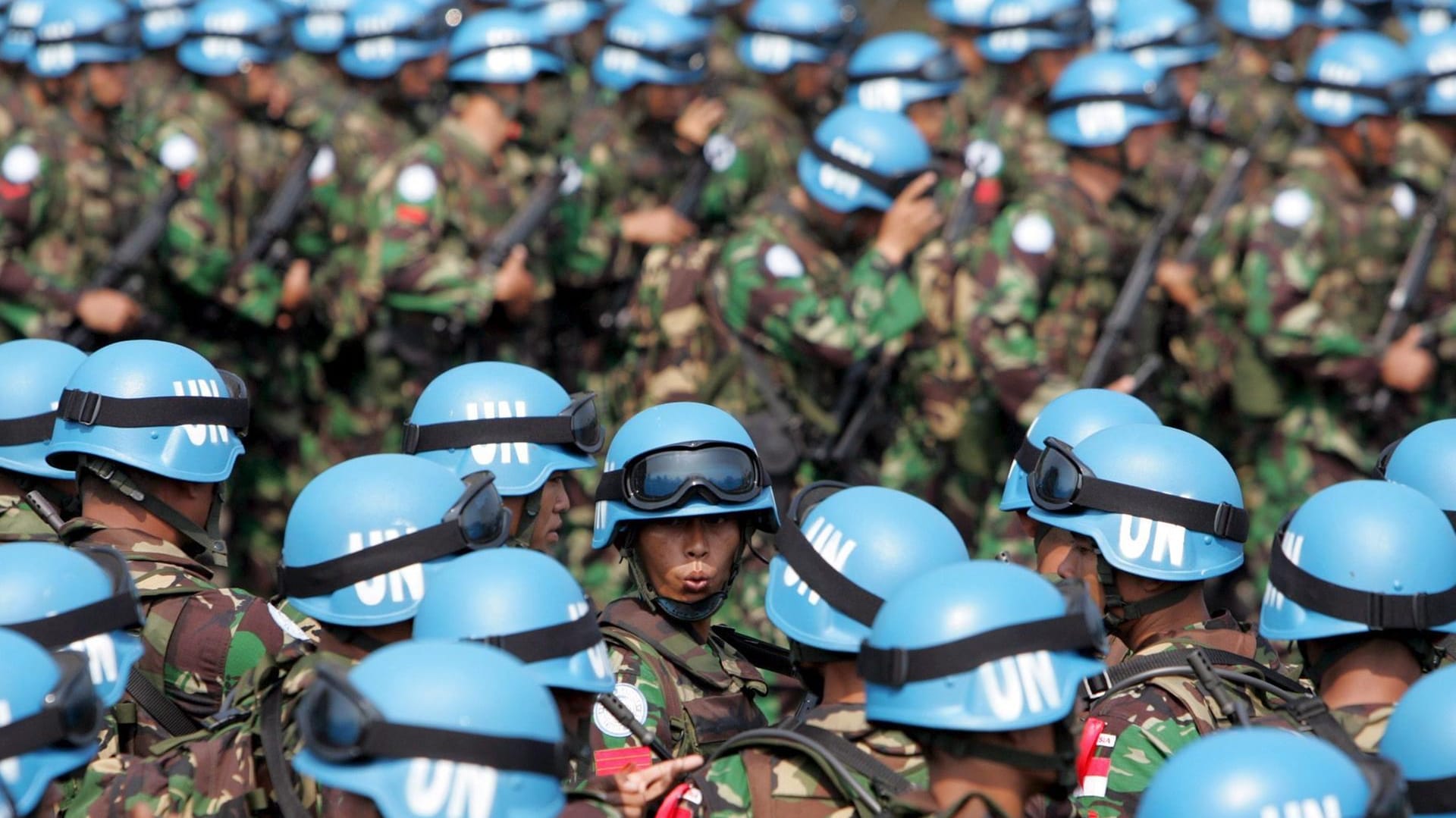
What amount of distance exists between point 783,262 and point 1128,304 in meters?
2.17

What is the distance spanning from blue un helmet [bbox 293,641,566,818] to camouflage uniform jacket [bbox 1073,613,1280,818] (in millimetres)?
1681

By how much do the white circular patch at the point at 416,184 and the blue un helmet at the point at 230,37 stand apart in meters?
2.25

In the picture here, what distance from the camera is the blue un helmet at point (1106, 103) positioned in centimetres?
1013

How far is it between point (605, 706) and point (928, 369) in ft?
18.4

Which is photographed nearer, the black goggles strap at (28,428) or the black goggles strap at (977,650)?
the black goggles strap at (977,650)

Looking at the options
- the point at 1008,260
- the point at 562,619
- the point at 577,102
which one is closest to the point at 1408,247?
the point at 1008,260

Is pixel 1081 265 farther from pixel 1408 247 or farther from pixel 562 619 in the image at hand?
pixel 562 619

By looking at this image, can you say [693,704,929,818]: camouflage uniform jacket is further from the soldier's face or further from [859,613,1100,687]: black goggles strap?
the soldier's face

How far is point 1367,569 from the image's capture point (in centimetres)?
448

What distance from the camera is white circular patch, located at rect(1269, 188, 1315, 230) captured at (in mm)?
9773

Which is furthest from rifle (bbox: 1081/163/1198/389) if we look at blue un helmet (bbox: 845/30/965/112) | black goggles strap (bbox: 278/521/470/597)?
black goggles strap (bbox: 278/521/470/597)

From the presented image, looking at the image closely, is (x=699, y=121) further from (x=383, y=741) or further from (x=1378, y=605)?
(x=383, y=741)

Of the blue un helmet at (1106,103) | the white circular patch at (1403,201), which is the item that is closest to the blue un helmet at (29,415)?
the blue un helmet at (1106,103)

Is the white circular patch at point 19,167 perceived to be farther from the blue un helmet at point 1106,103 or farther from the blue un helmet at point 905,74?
the blue un helmet at point 1106,103
